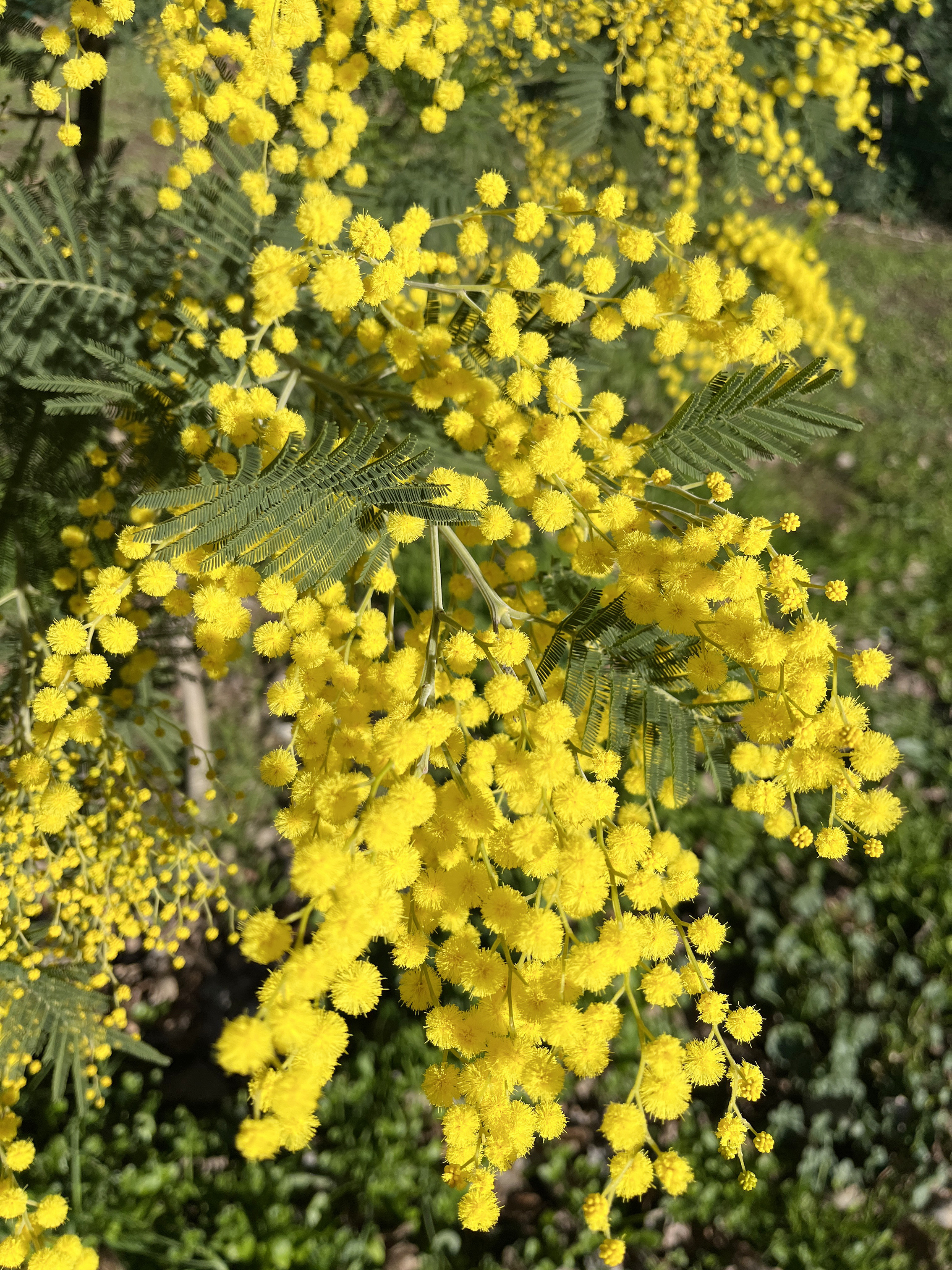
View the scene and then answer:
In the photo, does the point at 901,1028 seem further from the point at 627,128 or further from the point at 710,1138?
the point at 627,128

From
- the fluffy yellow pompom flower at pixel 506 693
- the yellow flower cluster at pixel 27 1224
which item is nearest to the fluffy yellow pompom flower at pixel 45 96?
the fluffy yellow pompom flower at pixel 506 693

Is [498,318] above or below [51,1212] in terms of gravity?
above

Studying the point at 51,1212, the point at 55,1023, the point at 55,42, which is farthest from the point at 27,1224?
the point at 55,42

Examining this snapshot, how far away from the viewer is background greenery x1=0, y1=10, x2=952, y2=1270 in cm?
219

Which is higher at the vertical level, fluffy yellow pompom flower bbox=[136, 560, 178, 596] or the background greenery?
fluffy yellow pompom flower bbox=[136, 560, 178, 596]

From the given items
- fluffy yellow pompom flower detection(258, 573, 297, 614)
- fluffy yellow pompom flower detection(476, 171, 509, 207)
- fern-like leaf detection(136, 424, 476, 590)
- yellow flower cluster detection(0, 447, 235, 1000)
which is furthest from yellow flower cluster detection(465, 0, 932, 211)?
yellow flower cluster detection(0, 447, 235, 1000)

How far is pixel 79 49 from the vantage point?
3.87 feet

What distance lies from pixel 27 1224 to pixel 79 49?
184 centimetres

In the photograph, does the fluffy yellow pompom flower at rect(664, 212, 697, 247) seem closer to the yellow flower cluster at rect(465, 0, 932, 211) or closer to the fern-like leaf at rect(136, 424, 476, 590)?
the fern-like leaf at rect(136, 424, 476, 590)

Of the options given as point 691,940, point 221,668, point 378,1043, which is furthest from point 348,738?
point 378,1043

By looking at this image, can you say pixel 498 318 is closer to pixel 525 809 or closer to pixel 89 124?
pixel 525 809

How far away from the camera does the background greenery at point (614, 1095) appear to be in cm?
219

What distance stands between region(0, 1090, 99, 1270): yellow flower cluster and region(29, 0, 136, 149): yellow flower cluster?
157 centimetres

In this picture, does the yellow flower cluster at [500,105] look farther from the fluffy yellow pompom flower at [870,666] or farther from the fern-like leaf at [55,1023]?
the fern-like leaf at [55,1023]
